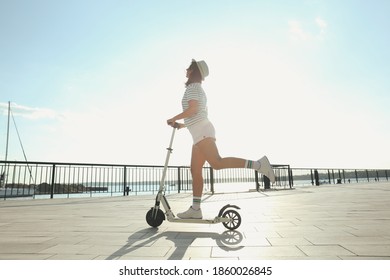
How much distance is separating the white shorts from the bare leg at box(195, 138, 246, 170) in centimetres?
5

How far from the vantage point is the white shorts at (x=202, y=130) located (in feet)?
10.3

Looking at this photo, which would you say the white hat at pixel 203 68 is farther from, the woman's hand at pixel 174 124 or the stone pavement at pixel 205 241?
the stone pavement at pixel 205 241

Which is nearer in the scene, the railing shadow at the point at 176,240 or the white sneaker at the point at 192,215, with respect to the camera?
the railing shadow at the point at 176,240

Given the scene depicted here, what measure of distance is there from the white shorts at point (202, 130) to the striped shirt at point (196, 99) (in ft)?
0.17

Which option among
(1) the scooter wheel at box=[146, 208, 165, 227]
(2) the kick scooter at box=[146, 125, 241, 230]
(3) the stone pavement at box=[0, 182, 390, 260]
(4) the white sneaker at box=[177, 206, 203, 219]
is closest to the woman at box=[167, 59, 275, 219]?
(4) the white sneaker at box=[177, 206, 203, 219]

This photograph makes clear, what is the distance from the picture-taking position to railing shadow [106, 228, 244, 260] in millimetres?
2055

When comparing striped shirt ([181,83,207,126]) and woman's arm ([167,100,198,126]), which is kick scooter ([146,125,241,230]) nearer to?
woman's arm ([167,100,198,126])

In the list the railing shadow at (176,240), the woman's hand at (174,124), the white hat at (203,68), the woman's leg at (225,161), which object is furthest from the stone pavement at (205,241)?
the white hat at (203,68)

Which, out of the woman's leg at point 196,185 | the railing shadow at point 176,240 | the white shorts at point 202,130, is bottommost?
the railing shadow at point 176,240

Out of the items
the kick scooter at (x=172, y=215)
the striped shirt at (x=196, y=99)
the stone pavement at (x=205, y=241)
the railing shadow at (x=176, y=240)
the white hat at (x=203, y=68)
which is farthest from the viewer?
the white hat at (x=203, y=68)

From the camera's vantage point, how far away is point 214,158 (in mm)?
3029

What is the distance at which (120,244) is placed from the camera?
236 centimetres

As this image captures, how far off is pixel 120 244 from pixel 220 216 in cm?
117

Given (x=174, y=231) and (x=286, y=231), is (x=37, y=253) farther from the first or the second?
(x=286, y=231)
